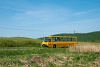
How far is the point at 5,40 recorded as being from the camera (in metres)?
53.7

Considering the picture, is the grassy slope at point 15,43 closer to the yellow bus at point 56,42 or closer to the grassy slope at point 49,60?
the yellow bus at point 56,42

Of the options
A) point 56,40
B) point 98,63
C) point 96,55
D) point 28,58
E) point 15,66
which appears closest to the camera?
point 15,66

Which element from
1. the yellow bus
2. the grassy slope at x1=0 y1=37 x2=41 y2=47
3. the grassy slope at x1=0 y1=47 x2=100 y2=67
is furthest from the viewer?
the grassy slope at x1=0 y1=37 x2=41 y2=47

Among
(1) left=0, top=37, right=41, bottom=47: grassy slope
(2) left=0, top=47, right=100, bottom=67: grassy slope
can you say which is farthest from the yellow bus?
(2) left=0, top=47, right=100, bottom=67: grassy slope

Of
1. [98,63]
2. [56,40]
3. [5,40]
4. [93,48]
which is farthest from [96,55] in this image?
[5,40]

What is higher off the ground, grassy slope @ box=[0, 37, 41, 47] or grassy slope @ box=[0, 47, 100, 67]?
grassy slope @ box=[0, 37, 41, 47]

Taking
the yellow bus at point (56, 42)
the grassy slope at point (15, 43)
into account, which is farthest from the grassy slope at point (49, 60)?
the grassy slope at point (15, 43)

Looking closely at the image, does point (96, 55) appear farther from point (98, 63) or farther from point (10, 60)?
point (10, 60)

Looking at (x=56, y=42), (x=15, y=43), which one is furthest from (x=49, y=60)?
(x=15, y=43)

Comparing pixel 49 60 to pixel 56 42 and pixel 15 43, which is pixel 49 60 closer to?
pixel 56 42

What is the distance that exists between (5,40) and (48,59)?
3327 cm

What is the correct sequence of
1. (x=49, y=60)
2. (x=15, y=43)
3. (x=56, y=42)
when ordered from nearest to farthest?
(x=49, y=60) → (x=56, y=42) → (x=15, y=43)

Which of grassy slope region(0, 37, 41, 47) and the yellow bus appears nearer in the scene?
the yellow bus

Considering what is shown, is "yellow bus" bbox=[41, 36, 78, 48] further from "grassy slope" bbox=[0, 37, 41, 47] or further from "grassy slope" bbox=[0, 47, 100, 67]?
"grassy slope" bbox=[0, 47, 100, 67]
